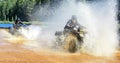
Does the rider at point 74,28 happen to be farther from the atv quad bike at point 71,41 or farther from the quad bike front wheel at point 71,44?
the quad bike front wheel at point 71,44

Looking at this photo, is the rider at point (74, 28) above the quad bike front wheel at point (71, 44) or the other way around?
above

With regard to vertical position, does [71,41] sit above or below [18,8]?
above

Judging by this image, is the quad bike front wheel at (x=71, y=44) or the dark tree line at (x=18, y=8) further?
the dark tree line at (x=18, y=8)

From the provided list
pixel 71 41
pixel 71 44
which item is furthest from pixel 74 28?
pixel 71 44

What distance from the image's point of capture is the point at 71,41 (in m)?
18.3

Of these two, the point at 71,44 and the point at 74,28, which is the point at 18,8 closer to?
the point at 74,28

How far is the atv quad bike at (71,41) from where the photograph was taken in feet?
59.6

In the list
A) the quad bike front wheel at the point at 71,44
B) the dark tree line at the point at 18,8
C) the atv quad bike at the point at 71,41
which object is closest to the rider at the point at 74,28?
the atv quad bike at the point at 71,41

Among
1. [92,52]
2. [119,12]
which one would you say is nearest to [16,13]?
[119,12]

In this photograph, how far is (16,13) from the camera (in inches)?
3398

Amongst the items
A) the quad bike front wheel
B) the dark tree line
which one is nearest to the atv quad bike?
the quad bike front wheel

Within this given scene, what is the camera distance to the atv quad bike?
18.2 meters

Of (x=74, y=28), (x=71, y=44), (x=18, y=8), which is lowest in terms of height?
(x=18, y=8)

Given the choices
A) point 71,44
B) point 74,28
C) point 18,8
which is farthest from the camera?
point 18,8
